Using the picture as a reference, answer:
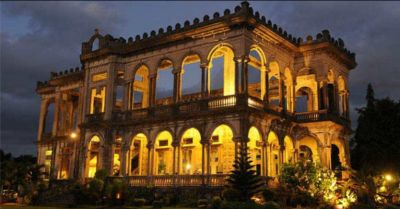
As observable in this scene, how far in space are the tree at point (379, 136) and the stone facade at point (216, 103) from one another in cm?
173

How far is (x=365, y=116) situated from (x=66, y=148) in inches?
1126

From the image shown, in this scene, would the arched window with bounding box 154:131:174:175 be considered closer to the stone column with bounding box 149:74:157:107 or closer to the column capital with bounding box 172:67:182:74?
the stone column with bounding box 149:74:157:107

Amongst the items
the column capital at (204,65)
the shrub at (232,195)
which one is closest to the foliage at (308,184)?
the shrub at (232,195)

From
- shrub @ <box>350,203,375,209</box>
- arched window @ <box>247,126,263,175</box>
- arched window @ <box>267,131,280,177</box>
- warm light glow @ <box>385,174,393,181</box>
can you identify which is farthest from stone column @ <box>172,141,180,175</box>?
warm light glow @ <box>385,174,393,181</box>

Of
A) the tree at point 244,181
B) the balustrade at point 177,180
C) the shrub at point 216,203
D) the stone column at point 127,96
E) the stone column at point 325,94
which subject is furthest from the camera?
the stone column at point 127,96

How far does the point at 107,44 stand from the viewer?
40031 mm

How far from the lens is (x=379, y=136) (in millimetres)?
37812

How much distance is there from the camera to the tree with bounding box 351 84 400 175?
1411 inches

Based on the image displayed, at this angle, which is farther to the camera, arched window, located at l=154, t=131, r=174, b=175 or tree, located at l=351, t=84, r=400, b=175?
arched window, located at l=154, t=131, r=174, b=175

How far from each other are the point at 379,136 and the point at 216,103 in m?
15.0

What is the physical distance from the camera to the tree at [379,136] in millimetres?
35844

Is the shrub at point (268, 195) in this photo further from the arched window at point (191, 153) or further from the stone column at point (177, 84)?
the stone column at point (177, 84)

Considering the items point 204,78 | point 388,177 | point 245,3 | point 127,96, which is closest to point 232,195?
point 204,78

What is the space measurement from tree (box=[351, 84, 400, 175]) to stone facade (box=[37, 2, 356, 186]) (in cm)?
173
